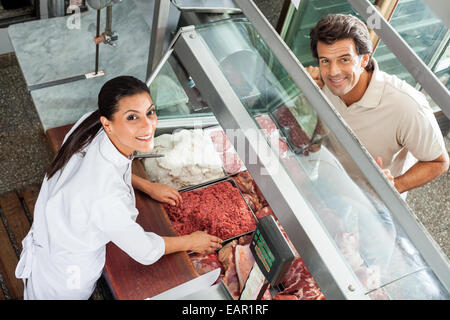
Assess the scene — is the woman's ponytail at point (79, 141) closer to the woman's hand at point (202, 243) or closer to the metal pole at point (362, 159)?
the woman's hand at point (202, 243)

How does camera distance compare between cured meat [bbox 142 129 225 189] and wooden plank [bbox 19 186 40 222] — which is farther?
wooden plank [bbox 19 186 40 222]

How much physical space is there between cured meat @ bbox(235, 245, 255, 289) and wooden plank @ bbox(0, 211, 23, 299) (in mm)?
1366

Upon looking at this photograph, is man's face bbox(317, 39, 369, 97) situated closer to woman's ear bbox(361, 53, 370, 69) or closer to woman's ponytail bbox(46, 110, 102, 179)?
woman's ear bbox(361, 53, 370, 69)

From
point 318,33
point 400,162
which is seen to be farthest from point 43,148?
point 400,162

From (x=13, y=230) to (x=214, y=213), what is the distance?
140cm

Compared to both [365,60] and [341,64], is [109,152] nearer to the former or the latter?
[341,64]

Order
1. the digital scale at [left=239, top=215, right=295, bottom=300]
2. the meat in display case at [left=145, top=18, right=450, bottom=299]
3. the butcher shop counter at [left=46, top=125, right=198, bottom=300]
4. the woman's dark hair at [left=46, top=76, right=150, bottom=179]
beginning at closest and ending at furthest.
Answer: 1. the digital scale at [left=239, top=215, right=295, bottom=300]
2. the meat in display case at [left=145, top=18, right=450, bottom=299]
3. the woman's dark hair at [left=46, top=76, right=150, bottom=179]
4. the butcher shop counter at [left=46, top=125, right=198, bottom=300]

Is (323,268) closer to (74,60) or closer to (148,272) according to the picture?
(148,272)

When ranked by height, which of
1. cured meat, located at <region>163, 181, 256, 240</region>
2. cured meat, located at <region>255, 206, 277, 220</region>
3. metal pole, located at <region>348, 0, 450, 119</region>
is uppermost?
metal pole, located at <region>348, 0, 450, 119</region>

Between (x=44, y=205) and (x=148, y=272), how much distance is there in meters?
0.54

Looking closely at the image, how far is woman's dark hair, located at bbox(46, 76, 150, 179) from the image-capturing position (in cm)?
191

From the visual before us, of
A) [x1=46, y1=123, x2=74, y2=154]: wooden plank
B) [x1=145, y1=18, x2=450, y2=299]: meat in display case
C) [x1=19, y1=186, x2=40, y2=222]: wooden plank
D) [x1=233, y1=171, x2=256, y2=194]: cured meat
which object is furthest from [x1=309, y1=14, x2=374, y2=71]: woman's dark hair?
[x1=19, y1=186, x2=40, y2=222]: wooden plank

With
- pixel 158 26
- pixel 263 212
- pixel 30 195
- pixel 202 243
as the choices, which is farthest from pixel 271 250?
pixel 30 195
